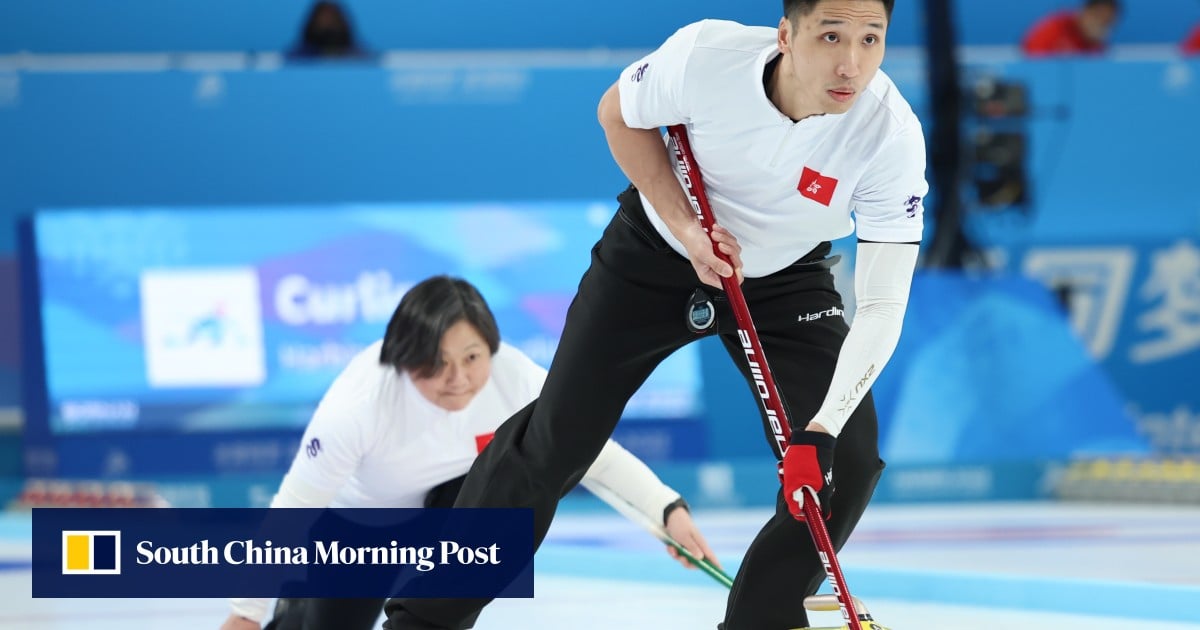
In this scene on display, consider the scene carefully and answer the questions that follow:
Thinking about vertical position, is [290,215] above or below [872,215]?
above

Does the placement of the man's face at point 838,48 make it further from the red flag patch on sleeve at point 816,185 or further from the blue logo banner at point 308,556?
the blue logo banner at point 308,556

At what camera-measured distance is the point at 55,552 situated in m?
4.71

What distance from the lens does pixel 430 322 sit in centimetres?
386

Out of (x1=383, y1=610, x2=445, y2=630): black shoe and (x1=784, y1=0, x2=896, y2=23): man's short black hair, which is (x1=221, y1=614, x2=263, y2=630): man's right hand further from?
(x1=784, y1=0, x2=896, y2=23): man's short black hair

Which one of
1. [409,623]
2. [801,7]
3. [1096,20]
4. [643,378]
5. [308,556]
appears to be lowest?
[409,623]

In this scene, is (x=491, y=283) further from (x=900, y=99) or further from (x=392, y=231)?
(x=900, y=99)

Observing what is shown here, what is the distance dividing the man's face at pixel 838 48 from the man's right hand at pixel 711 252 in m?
0.36

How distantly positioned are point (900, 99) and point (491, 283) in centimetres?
517

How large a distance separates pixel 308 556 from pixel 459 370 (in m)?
0.63

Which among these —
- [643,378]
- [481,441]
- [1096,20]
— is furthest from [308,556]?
[1096,20]

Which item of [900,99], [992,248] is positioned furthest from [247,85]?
[900,99]

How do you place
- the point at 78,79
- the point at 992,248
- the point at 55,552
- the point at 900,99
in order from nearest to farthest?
1. the point at 900,99
2. the point at 55,552
3. the point at 78,79
4. the point at 992,248

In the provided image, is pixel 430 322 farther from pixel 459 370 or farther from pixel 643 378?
pixel 643 378

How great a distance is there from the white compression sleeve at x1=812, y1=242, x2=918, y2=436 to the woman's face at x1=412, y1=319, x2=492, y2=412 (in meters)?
1.02
